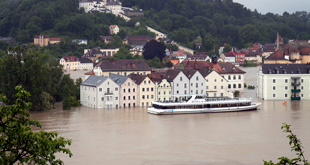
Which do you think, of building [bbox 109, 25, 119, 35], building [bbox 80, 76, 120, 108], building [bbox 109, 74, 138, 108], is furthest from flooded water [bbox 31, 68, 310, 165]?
building [bbox 109, 25, 119, 35]

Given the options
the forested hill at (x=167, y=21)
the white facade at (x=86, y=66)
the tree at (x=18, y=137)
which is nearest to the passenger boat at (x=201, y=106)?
the tree at (x=18, y=137)

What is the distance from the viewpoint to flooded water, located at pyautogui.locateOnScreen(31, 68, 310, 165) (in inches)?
803

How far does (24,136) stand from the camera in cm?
1037

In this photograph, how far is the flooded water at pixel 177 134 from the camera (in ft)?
66.9

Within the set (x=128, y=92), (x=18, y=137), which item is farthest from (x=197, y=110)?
(x=18, y=137)

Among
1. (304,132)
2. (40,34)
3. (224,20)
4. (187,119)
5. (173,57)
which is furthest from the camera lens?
(224,20)

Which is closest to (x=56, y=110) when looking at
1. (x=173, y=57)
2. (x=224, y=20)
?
(x=173, y=57)

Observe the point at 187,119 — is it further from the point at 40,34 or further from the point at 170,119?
the point at 40,34

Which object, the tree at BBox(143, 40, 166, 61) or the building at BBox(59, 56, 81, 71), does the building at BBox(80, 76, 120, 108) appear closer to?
the building at BBox(59, 56, 81, 71)

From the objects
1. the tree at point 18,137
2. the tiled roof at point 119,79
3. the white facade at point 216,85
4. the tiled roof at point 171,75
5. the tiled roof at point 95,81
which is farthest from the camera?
the white facade at point 216,85

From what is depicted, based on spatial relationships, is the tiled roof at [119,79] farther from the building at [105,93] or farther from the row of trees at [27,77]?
the row of trees at [27,77]

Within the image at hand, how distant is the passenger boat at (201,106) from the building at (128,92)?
8.02ft

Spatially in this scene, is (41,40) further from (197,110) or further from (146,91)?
(197,110)

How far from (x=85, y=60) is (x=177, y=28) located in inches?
1552
